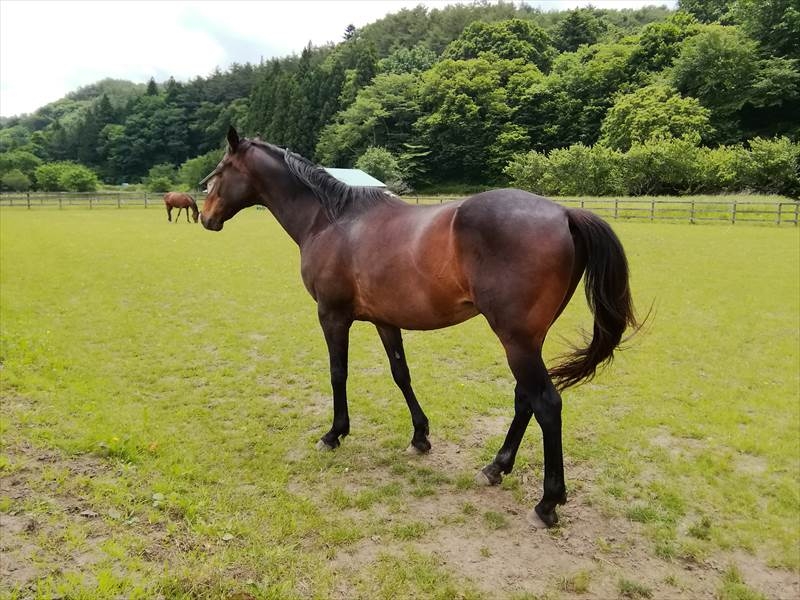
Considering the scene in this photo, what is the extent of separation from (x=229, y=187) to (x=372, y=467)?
2732 mm

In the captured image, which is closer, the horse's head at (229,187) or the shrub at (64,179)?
the horse's head at (229,187)

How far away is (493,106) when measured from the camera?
55438mm

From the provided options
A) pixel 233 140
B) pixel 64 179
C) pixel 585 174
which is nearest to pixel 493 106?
pixel 585 174

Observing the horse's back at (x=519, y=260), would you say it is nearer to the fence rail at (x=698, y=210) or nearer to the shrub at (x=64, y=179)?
the fence rail at (x=698, y=210)

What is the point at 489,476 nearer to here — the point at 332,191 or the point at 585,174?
the point at 332,191

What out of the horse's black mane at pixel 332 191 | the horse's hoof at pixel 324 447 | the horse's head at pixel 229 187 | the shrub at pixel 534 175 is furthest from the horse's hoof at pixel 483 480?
the shrub at pixel 534 175

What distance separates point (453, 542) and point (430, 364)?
337cm

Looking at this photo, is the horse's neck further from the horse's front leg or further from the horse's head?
the horse's front leg

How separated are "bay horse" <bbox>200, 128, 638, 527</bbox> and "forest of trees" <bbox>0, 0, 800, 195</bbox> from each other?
33792 mm

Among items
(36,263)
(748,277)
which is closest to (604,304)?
(748,277)

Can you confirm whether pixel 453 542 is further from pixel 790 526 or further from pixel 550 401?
pixel 790 526

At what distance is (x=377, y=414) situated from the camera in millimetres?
4680

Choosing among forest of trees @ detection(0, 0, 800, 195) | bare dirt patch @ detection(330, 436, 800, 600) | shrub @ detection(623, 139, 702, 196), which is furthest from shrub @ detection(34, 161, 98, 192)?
bare dirt patch @ detection(330, 436, 800, 600)

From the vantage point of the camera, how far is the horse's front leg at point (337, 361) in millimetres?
3865
